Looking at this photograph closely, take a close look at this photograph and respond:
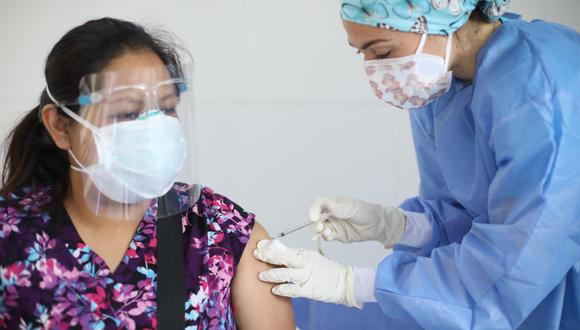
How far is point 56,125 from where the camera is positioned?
135cm

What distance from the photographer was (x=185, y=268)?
136cm

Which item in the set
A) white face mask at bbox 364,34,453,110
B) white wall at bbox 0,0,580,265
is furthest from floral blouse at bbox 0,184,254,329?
white wall at bbox 0,0,580,265

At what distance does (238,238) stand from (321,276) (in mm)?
244

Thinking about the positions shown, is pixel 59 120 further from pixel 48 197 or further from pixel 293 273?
pixel 293 273

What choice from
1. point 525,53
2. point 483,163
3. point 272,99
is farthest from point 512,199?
point 272,99

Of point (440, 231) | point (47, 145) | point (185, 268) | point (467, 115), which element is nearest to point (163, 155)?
point (185, 268)

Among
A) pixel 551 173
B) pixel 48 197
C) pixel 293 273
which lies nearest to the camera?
pixel 551 173

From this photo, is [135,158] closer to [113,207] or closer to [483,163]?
[113,207]

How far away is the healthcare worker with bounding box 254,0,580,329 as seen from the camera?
4.21ft

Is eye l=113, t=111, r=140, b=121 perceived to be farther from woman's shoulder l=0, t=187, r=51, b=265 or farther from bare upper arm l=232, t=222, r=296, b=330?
bare upper arm l=232, t=222, r=296, b=330

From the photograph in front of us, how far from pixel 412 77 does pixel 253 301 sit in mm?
634

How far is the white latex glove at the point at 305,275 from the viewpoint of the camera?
1.48 metres

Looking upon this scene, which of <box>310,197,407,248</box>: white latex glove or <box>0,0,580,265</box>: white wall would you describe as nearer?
<box>310,197,407,248</box>: white latex glove

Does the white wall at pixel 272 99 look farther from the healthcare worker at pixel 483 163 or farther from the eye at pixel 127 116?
the eye at pixel 127 116
